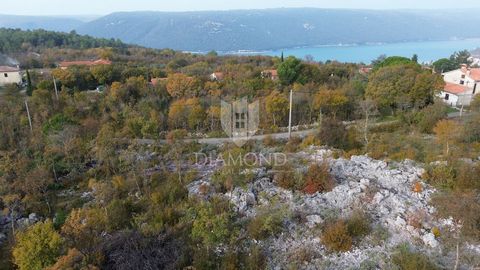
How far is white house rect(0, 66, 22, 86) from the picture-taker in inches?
1172

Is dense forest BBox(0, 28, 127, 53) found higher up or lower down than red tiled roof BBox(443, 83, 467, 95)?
higher up

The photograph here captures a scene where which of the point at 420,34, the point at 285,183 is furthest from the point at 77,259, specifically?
the point at 420,34

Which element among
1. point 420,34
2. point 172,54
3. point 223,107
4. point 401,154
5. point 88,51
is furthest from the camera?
point 420,34

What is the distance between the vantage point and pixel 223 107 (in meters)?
21.8

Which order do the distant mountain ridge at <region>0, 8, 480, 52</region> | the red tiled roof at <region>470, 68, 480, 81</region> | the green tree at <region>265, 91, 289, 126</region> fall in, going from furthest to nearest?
the distant mountain ridge at <region>0, 8, 480, 52</region> < the red tiled roof at <region>470, 68, 480, 81</region> < the green tree at <region>265, 91, 289, 126</region>

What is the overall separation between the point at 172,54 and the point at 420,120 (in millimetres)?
39010

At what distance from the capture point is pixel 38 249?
8961mm

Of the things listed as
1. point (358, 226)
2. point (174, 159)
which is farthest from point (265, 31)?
point (358, 226)

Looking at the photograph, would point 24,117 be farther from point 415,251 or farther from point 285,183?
point 415,251

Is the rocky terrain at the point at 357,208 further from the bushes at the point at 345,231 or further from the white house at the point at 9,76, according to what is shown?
the white house at the point at 9,76

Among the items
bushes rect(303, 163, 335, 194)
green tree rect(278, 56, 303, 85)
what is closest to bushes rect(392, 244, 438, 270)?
bushes rect(303, 163, 335, 194)

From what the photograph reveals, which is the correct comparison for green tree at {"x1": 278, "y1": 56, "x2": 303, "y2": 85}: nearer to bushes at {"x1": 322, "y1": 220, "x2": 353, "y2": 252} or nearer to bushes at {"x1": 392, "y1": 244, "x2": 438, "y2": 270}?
bushes at {"x1": 322, "y1": 220, "x2": 353, "y2": 252}

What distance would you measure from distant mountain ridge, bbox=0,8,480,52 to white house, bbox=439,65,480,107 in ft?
265

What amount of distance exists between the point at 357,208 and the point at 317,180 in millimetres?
1943
